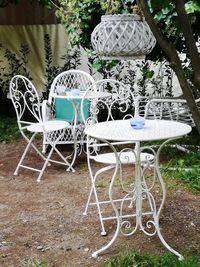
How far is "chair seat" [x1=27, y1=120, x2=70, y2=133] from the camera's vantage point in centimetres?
509

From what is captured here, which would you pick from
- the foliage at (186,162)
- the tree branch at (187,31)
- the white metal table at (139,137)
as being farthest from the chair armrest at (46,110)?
the tree branch at (187,31)

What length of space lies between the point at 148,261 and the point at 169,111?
304 centimetres

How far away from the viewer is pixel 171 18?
4590 millimetres

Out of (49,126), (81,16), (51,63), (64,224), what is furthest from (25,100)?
(51,63)

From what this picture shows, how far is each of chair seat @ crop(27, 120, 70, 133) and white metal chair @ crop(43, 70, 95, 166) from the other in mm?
146

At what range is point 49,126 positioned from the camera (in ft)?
17.0

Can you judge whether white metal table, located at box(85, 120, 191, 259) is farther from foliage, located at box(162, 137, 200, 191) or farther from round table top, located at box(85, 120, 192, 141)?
foliage, located at box(162, 137, 200, 191)

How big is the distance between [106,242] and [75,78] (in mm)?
3419

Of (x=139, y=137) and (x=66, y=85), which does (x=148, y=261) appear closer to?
(x=139, y=137)

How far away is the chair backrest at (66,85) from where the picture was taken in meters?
5.84

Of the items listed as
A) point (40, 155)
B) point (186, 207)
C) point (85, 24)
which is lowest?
point (40, 155)

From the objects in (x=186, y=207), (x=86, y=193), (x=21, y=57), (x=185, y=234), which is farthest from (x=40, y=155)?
(x=21, y=57)

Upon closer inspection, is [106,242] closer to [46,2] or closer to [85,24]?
[85,24]

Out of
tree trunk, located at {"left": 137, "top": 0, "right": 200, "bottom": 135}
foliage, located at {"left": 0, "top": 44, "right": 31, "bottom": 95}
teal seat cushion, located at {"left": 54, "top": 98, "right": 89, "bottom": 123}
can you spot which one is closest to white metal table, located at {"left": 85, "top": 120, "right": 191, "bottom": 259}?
tree trunk, located at {"left": 137, "top": 0, "right": 200, "bottom": 135}
